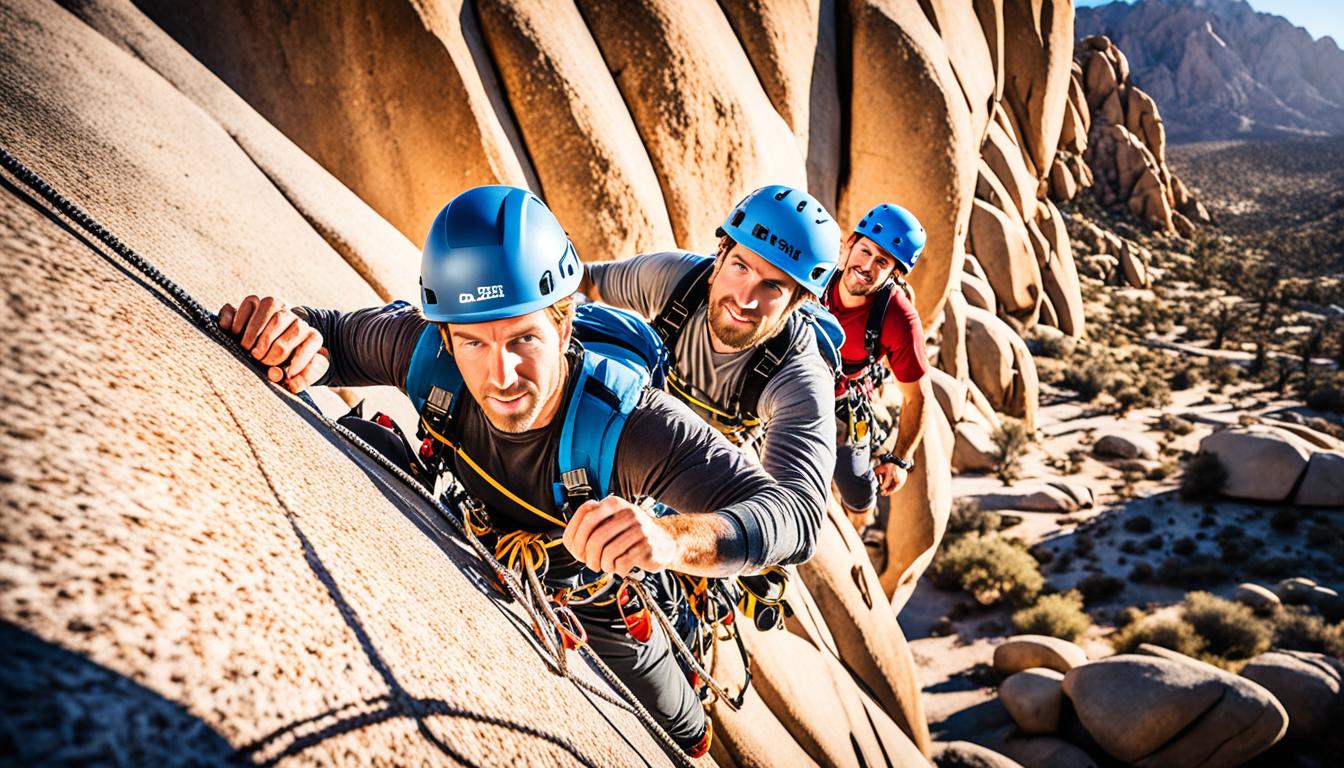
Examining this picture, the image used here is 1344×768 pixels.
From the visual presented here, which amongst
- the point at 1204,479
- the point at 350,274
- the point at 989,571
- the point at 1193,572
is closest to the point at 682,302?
the point at 350,274

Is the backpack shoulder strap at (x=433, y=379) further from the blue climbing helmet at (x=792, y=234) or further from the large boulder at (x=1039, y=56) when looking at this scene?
the large boulder at (x=1039, y=56)

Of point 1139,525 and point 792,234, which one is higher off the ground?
point 792,234

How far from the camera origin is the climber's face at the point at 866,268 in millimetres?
6355

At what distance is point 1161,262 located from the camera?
46.0 meters

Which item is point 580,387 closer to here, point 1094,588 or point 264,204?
point 264,204

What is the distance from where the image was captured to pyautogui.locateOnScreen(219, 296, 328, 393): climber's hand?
222 cm

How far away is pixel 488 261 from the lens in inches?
94.3

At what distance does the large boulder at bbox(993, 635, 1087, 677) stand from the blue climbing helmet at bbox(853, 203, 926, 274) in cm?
994

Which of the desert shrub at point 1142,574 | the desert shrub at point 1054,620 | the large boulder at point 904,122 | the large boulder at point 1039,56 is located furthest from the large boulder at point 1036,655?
the large boulder at point 1039,56

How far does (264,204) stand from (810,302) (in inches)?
139

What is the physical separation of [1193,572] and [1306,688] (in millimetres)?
5217

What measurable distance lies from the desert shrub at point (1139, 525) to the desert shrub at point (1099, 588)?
257cm

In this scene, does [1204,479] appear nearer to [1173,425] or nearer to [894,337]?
[1173,425]

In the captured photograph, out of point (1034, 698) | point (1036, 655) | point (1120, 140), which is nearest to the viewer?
point (1034, 698)
